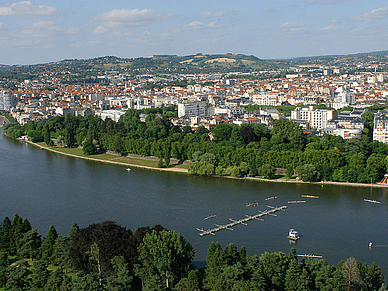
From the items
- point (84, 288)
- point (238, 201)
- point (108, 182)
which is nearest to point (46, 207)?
point (108, 182)

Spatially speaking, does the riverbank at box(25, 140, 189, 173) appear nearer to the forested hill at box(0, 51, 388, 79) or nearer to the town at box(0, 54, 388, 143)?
the town at box(0, 54, 388, 143)

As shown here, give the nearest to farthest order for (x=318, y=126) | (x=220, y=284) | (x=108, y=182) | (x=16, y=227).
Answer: (x=220, y=284), (x=16, y=227), (x=108, y=182), (x=318, y=126)

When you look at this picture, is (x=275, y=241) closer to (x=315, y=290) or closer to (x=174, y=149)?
(x=315, y=290)

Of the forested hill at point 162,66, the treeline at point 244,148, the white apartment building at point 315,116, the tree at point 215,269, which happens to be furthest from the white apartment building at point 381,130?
the forested hill at point 162,66

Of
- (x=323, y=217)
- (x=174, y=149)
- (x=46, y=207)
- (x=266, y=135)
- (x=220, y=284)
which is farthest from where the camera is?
(x=266, y=135)

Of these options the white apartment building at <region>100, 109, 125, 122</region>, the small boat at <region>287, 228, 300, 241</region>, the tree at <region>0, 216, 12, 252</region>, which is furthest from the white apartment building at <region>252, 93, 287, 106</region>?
the tree at <region>0, 216, 12, 252</region>

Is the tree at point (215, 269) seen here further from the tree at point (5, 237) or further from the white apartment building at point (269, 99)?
the white apartment building at point (269, 99)
